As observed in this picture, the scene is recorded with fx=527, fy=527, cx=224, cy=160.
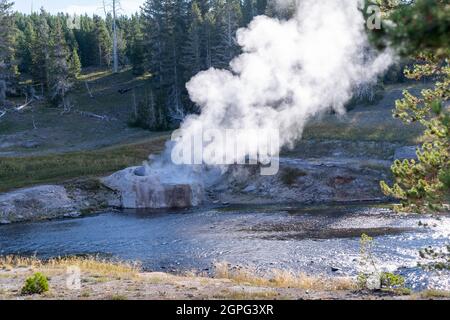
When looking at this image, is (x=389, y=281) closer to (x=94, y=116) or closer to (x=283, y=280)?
(x=283, y=280)

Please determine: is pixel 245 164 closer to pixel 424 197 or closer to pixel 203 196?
pixel 203 196

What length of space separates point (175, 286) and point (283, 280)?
466 centimetres

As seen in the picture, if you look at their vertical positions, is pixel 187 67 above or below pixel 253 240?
above

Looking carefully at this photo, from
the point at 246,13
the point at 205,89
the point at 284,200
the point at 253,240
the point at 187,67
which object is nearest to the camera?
the point at 253,240

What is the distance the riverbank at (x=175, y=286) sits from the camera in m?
16.9

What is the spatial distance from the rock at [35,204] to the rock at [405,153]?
104 ft

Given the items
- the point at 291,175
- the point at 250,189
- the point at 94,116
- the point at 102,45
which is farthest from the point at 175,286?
the point at 102,45

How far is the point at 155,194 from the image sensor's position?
46875 mm

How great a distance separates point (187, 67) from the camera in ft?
272

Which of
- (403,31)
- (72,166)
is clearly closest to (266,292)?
(403,31)

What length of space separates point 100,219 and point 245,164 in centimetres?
1598

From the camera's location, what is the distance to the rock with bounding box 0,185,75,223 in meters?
42.9

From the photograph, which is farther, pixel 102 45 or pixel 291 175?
pixel 102 45

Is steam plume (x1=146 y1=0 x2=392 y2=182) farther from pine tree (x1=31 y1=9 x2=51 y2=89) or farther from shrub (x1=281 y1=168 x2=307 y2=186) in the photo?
pine tree (x1=31 y1=9 x2=51 y2=89)
